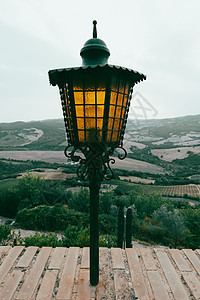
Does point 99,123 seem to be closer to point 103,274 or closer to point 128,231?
point 103,274

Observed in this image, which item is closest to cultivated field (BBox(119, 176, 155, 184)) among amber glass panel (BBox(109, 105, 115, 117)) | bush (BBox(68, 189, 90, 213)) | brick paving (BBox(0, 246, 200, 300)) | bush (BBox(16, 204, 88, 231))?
bush (BBox(68, 189, 90, 213))

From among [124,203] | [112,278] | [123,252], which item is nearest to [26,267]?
[112,278]

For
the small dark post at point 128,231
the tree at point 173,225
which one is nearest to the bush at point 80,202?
the tree at point 173,225

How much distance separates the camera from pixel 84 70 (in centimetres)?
211

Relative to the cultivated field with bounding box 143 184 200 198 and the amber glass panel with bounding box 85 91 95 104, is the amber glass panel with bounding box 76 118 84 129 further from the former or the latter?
the cultivated field with bounding box 143 184 200 198

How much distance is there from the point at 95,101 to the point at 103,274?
9.60ft

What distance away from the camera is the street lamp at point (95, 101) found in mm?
2197

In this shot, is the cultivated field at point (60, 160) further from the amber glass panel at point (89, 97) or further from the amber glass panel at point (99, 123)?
the amber glass panel at point (89, 97)

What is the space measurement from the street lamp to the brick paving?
1632 mm

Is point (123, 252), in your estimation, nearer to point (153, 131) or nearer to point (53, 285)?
point (53, 285)

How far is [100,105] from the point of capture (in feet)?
7.50

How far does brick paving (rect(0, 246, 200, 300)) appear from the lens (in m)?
2.79

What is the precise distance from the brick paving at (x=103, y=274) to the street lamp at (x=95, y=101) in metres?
1.63

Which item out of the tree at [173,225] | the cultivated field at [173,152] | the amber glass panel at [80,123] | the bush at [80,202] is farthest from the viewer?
the cultivated field at [173,152]
